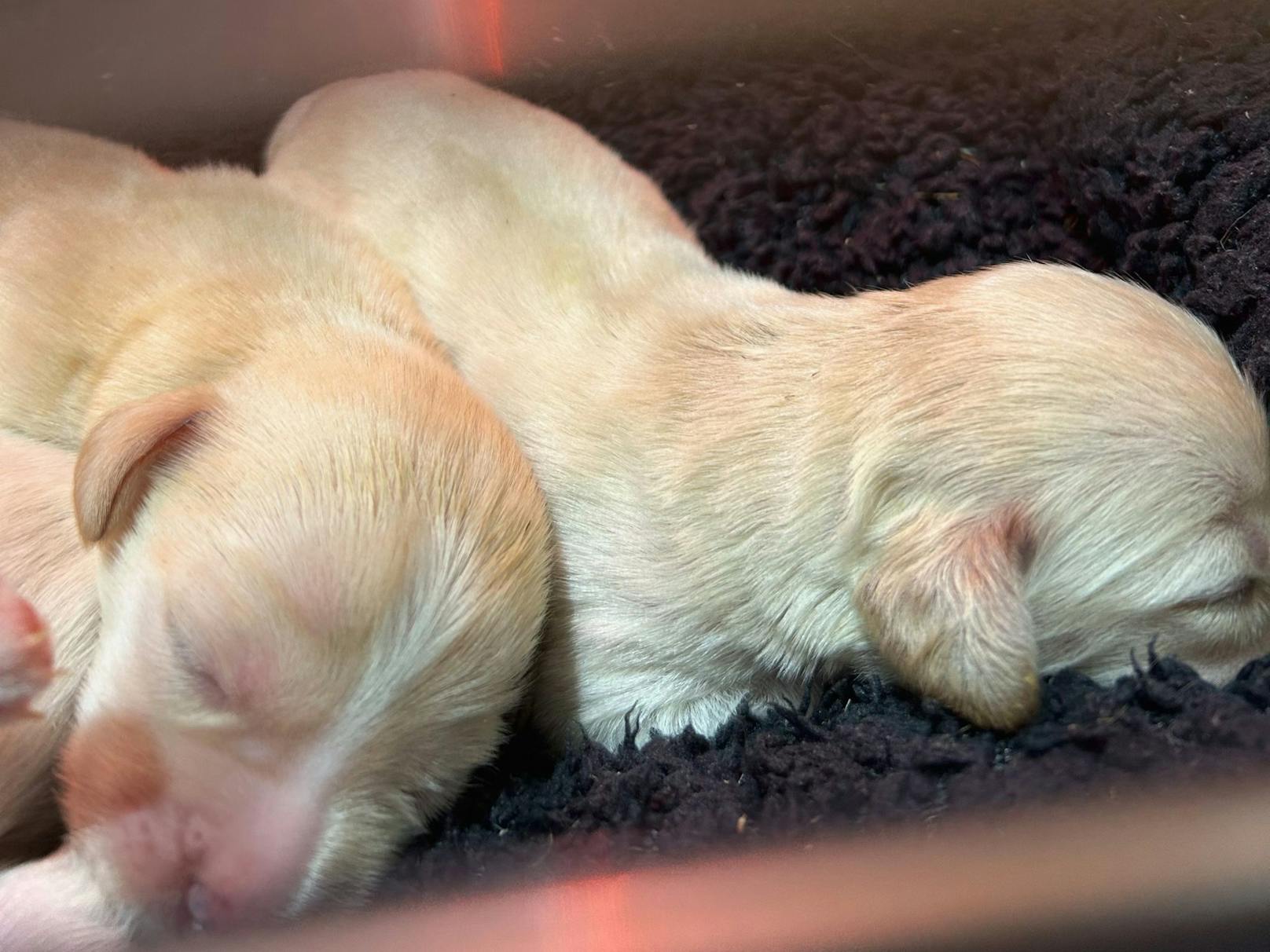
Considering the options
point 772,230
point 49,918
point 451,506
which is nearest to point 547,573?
point 451,506

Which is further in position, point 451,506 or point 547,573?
point 547,573

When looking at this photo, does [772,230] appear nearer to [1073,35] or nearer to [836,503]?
[1073,35]

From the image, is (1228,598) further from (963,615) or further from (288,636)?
(288,636)

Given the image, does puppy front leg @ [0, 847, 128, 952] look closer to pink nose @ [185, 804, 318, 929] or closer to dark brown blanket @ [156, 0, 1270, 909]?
pink nose @ [185, 804, 318, 929]

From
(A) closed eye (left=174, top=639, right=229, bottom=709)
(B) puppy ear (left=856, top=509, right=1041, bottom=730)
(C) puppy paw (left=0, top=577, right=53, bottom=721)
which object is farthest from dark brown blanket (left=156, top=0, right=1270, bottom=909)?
(C) puppy paw (left=0, top=577, right=53, bottom=721)

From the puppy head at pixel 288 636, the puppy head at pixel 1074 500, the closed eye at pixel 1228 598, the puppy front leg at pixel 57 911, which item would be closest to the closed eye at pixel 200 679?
the puppy head at pixel 288 636

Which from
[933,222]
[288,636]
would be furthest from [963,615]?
[933,222]

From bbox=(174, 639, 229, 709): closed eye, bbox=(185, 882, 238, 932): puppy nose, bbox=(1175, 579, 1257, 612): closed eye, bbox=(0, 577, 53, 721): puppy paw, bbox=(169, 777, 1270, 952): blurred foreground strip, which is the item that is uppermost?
bbox=(169, 777, 1270, 952): blurred foreground strip
